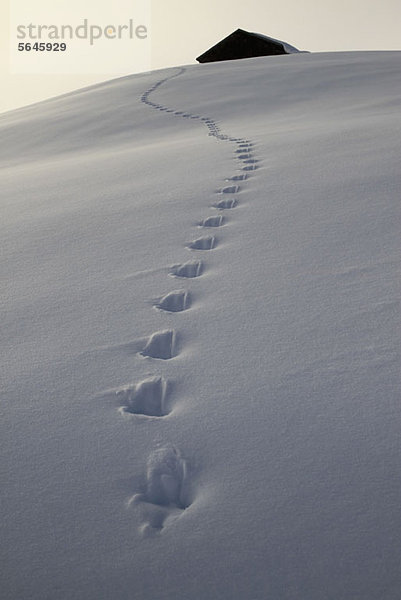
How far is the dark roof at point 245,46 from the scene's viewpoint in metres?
19.9

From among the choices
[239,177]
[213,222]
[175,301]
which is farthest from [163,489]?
[239,177]

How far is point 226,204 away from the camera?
3006mm

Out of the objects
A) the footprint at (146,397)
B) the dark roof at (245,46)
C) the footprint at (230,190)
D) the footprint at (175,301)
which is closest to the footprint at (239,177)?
the footprint at (230,190)

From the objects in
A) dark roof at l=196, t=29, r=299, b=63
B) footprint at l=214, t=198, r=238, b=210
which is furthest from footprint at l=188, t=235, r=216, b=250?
dark roof at l=196, t=29, r=299, b=63

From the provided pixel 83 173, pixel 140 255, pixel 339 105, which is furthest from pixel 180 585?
pixel 339 105

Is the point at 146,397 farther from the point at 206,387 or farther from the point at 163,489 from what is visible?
the point at 163,489

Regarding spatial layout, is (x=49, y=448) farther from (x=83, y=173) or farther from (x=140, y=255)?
(x=83, y=173)

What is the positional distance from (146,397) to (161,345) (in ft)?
0.85

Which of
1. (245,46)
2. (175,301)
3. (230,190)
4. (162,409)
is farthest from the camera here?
(245,46)

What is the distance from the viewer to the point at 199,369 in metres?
1.59

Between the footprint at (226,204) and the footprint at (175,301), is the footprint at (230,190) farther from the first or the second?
the footprint at (175,301)

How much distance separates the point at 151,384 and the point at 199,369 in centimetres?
13

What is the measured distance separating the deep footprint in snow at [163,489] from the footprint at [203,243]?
4.27 feet

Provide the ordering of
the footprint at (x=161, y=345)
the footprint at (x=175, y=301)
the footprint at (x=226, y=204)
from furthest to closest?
the footprint at (x=226, y=204)
the footprint at (x=175, y=301)
the footprint at (x=161, y=345)
